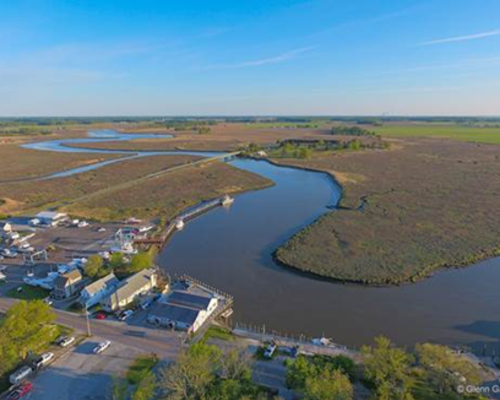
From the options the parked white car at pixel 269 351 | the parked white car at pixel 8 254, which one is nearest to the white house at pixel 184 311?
the parked white car at pixel 269 351

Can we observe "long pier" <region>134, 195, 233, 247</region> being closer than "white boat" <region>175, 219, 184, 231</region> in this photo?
Yes

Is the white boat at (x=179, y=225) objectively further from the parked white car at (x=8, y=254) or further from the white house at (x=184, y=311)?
the white house at (x=184, y=311)

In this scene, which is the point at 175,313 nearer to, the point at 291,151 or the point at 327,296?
the point at 327,296

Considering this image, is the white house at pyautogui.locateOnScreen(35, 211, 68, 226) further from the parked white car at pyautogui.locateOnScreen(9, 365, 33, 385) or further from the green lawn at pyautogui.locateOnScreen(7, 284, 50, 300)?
the parked white car at pyautogui.locateOnScreen(9, 365, 33, 385)

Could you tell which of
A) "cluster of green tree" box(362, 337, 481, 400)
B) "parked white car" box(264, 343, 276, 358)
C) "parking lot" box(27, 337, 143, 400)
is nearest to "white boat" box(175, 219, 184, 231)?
"parking lot" box(27, 337, 143, 400)

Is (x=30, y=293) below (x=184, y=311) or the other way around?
Result: below

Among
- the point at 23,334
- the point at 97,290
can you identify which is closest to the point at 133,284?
the point at 97,290
